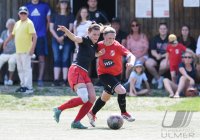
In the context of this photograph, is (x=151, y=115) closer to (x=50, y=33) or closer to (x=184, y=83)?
(x=184, y=83)

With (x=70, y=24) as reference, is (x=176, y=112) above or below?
below

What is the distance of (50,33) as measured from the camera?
21438mm

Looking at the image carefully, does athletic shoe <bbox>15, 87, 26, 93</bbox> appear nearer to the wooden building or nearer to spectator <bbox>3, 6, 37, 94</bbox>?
spectator <bbox>3, 6, 37, 94</bbox>

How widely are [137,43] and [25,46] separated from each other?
3.17 m

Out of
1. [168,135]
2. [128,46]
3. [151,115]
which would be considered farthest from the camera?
[128,46]

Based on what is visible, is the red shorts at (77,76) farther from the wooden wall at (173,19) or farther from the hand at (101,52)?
the wooden wall at (173,19)

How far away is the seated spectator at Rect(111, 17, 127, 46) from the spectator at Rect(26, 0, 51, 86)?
1866mm

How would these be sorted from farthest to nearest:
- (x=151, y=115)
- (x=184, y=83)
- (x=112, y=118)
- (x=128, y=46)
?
(x=128, y=46) → (x=184, y=83) → (x=151, y=115) → (x=112, y=118)

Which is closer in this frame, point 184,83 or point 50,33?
point 184,83

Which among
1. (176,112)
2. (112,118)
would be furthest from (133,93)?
(112,118)

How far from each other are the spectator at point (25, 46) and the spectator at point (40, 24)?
3.91 feet

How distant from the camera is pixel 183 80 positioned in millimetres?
18953

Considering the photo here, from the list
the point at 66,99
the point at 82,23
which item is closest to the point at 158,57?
the point at 82,23

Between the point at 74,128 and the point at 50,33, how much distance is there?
803 cm
